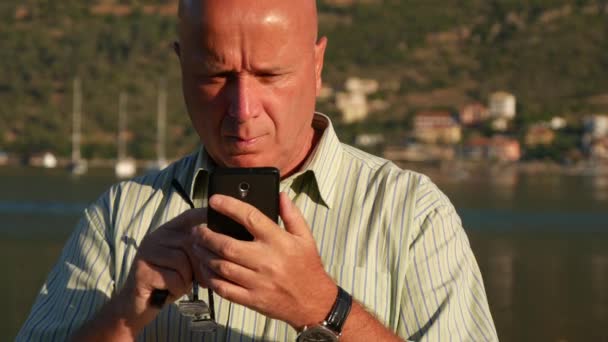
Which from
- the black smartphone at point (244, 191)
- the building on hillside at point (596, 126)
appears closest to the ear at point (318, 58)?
the black smartphone at point (244, 191)

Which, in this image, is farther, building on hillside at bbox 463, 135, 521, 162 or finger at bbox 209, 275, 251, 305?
building on hillside at bbox 463, 135, 521, 162

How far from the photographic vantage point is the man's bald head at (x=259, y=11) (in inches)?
51.9

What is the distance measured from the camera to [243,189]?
1.21 metres

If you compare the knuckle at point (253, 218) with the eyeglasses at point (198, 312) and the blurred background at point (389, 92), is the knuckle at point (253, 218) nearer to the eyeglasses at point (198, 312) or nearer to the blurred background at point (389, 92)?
the eyeglasses at point (198, 312)

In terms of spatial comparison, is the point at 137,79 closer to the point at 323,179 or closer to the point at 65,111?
the point at 65,111

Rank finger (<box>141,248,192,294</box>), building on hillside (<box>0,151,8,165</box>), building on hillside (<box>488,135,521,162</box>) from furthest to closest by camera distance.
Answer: building on hillside (<box>488,135,521,162</box>)
building on hillside (<box>0,151,8,165</box>)
finger (<box>141,248,192,294</box>)

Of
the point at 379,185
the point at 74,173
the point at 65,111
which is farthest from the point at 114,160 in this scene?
the point at 379,185

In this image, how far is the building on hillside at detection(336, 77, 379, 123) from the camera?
6331 cm

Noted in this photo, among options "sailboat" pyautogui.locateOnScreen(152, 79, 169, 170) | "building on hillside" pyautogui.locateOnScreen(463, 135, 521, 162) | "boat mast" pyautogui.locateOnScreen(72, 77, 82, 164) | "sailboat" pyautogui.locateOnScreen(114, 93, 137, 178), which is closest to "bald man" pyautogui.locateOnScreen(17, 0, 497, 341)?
"sailboat" pyautogui.locateOnScreen(114, 93, 137, 178)

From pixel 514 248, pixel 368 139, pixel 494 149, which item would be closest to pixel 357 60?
pixel 494 149

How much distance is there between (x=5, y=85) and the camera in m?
60.5

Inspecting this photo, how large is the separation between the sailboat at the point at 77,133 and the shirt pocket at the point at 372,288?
4952cm

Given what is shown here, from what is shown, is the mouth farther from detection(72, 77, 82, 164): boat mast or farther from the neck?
detection(72, 77, 82, 164): boat mast

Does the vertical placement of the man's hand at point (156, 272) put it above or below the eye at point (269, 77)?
below
